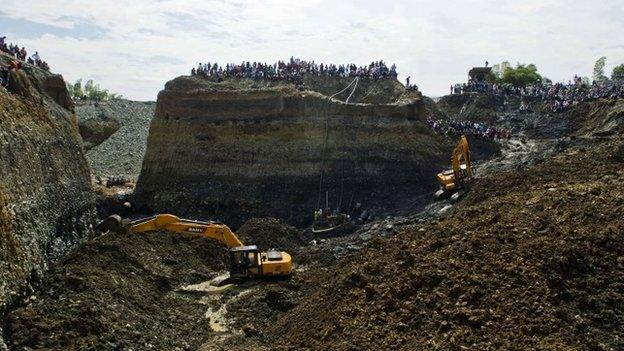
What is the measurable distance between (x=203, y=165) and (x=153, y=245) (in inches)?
566

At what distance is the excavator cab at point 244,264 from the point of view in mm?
18438

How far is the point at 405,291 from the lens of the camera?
41.7ft

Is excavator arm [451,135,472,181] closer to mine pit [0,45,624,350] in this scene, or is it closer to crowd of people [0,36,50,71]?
mine pit [0,45,624,350]

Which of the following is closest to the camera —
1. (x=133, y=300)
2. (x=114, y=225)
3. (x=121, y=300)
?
(x=121, y=300)

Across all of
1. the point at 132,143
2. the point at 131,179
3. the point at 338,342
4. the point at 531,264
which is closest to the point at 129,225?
the point at 338,342

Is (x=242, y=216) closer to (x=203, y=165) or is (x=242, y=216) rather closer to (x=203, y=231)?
(x=203, y=165)

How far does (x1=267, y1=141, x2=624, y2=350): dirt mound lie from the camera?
34.4 feet

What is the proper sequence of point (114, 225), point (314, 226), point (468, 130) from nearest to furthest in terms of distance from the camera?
point (114, 225) < point (314, 226) < point (468, 130)

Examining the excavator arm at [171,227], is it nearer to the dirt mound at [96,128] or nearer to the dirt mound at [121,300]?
the dirt mound at [121,300]

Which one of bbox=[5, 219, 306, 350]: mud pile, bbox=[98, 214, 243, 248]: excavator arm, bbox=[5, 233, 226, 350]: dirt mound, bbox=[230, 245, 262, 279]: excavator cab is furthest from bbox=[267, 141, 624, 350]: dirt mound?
bbox=[98, 214, 243, 248]: excavator arm

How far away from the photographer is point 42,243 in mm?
16328

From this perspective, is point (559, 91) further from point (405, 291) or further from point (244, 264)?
point (405, 291)

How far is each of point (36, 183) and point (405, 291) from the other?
36.0ft

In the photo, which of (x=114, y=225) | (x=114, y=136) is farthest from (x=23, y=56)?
(x=114, y=136)
